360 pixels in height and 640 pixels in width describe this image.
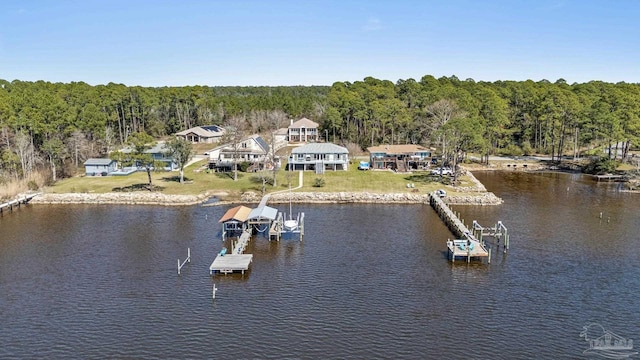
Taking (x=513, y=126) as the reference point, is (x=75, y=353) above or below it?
below

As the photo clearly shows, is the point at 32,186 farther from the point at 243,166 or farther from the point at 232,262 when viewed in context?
the point at 232,262

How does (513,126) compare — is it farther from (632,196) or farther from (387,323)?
(387,323)

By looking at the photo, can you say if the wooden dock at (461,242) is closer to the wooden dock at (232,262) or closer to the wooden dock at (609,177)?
the wooden dock at (232,262)

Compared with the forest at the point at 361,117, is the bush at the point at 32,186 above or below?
below

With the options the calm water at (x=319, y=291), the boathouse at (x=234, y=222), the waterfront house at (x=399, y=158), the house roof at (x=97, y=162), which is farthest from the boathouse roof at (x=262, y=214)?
the house roof at (x=97, y=162)

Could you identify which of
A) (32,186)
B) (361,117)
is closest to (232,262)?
(32,186)

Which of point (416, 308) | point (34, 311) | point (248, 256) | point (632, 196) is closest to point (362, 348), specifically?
point (416, 308)
